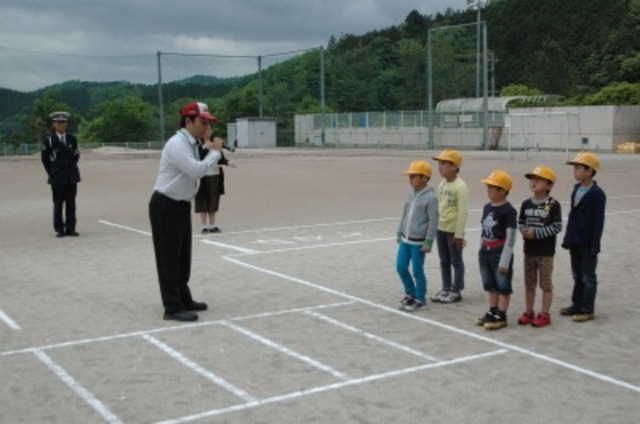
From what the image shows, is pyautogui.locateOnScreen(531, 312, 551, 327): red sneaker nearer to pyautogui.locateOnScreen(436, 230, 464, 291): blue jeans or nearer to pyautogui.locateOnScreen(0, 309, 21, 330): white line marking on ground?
pyautogui.locateOnScreen(436, 230, 464, 291): blue jeans

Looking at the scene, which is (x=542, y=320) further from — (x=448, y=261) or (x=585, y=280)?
(x=448, y=261)

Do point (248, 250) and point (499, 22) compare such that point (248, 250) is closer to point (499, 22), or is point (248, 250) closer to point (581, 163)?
point (581, 163)

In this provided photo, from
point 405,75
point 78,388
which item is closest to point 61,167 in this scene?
point 78,388

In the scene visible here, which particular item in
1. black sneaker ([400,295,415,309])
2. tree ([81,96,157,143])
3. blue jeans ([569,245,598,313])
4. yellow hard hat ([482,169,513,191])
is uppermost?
tree ([81,96,157,143])

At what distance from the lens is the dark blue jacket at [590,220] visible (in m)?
6.89

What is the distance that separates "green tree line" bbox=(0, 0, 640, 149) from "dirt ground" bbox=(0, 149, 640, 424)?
2127 inches

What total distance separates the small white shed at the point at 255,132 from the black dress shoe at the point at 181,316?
58505mm

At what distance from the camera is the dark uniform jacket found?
41.5 feet

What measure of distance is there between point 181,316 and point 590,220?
3886 millimetres

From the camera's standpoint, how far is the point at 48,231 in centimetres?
1355

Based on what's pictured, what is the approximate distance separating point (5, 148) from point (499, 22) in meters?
66.1

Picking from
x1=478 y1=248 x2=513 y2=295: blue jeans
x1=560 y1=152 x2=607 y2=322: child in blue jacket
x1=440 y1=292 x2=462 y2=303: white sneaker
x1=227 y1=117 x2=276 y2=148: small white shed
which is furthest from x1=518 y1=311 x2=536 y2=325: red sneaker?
x1=227 y1=117 x2=276 y2=148: small white shed

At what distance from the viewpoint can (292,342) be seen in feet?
20.8

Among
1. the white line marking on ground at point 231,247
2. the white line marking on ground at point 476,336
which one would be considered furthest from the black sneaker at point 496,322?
the white line marking on ground at point 231,247
